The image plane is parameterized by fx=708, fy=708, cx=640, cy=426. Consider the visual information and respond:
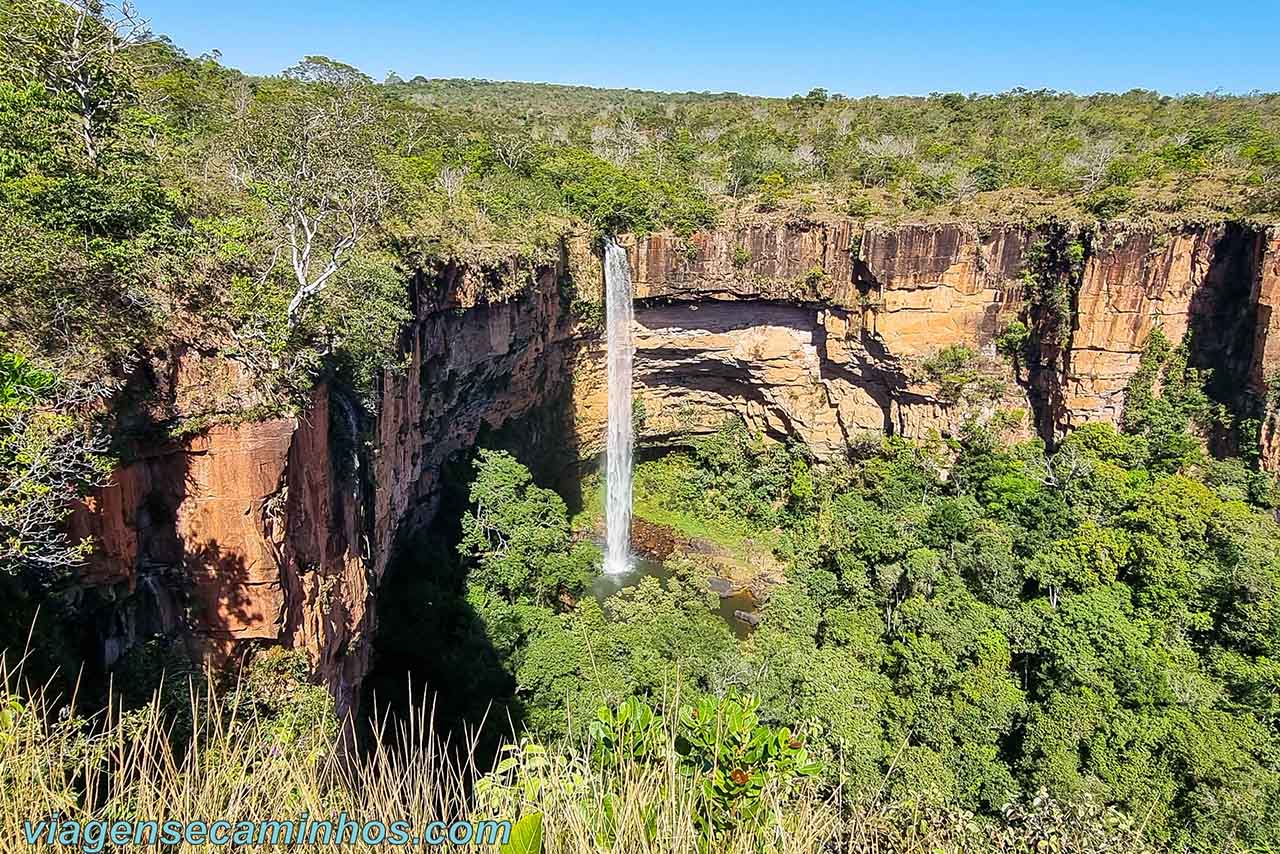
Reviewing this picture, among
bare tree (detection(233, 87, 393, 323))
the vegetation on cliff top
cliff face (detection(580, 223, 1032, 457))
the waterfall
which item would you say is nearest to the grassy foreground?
the vegetation on cliff top

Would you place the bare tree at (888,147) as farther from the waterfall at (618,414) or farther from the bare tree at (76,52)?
the bare tree at (76,52)

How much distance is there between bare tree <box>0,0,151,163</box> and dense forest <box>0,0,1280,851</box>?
5 centimetres

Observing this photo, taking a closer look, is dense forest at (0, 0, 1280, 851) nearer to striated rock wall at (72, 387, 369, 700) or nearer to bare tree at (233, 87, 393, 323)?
bare tree at (233, 87, 393, 323)

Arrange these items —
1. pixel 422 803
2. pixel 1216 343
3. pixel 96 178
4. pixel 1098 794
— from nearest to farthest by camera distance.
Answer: pixel 422 803 → pixel 96 178 → pixel 1098 794 → pixel 1216 343

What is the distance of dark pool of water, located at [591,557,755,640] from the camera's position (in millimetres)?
20719

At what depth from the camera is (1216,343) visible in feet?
66.4

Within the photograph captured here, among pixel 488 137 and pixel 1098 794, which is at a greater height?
→ pixel 488 137

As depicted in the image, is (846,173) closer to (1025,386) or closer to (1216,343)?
(1025,386)

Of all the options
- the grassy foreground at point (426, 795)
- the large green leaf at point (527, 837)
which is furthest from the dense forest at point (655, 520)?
the large green leaf at point (527, 837)

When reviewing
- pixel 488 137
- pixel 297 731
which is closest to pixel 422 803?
pixel 297 731

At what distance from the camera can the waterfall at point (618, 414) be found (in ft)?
75.0

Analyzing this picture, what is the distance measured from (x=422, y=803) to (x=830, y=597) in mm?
17609

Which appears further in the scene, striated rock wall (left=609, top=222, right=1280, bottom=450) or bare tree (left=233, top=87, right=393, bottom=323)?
striated rock wall (left=609, top=222, right=1280, bottom=450)

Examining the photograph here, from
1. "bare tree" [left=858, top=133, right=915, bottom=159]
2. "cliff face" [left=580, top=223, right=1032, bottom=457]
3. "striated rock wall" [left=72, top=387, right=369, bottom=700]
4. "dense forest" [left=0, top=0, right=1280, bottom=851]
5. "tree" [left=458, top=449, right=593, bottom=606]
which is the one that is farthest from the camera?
"bare tree" [left=858, top=133, right=915, bottom=159]
